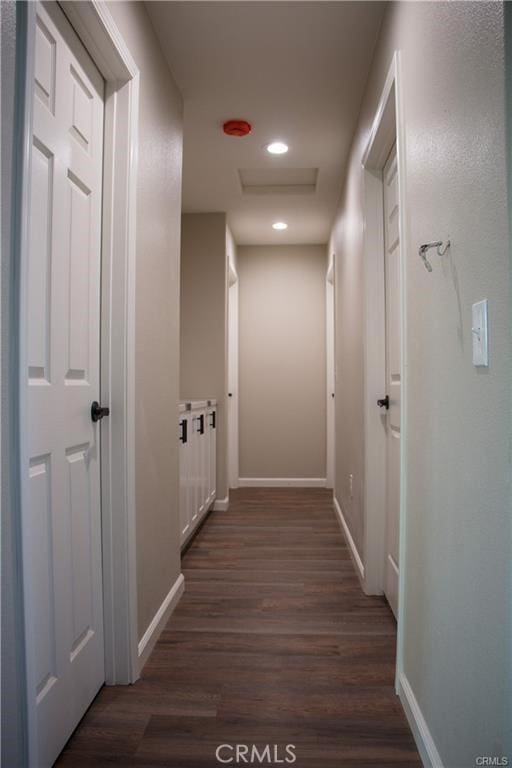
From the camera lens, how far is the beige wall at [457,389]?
0.85 metres

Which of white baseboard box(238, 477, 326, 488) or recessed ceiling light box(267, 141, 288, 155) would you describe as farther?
white baseboard box(238, 477, 326, 488)

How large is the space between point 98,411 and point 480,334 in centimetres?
116

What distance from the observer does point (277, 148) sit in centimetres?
309

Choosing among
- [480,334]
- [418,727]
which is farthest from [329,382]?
[480,334]

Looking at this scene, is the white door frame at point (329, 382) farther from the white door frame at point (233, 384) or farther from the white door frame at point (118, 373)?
the white door frame at point (118, 373)

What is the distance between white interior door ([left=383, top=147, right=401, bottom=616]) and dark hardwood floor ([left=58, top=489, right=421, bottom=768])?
252mm

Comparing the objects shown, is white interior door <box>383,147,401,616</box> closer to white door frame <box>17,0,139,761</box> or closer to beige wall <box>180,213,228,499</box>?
white door frame <box>17,0,139,761</box>

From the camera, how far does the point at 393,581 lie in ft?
7.03

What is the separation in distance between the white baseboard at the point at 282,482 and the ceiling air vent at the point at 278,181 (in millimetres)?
2796

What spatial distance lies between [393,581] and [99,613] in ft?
4.08

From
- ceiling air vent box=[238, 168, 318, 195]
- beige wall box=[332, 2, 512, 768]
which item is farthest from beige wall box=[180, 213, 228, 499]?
beige wall box=[332, 2, 512, 768]

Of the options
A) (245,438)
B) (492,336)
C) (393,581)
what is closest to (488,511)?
(492,336)

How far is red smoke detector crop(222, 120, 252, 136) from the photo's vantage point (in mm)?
2760

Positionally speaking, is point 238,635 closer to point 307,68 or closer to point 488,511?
point 488,511
